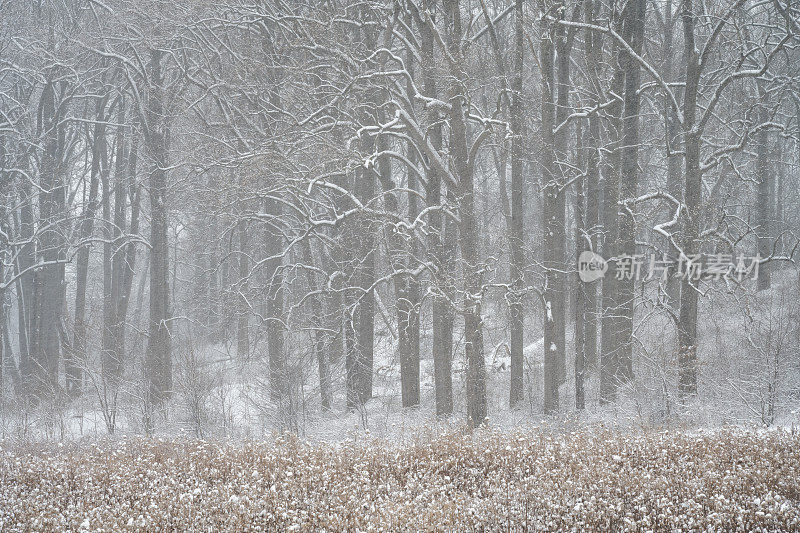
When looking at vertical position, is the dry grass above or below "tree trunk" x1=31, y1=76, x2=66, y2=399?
below

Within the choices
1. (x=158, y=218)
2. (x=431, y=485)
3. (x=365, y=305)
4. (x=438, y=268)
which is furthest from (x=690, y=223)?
(x=158, y=218)

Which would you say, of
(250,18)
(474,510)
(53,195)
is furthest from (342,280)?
(53,195)

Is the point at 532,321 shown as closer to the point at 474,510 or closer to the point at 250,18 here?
the point at 250,18

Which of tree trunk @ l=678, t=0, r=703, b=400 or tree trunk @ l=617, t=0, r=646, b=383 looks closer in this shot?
tree trunk @ l=678, t=0, r=703, b=400

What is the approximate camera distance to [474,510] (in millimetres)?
6238

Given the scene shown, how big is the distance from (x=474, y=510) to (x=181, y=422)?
9.31m

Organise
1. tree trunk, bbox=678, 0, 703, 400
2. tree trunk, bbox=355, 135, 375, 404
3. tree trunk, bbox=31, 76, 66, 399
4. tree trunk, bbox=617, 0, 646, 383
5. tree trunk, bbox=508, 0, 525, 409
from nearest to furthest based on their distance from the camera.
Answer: tree trunk, bbox=678, 0, 703, 400, tree trunk, bbox=617, 0, 646, 383, tree trunk, bbox=508, 0, 525, 409, tree trunk, bbox=355, 135, 375, 404, tree trunk, bbox=31, 76, 66, 399

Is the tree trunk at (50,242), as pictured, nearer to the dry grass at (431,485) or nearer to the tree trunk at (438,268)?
the dry grass at (431,485)

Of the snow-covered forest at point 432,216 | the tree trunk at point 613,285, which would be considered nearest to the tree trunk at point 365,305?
the snow-covered forest at point 432,216

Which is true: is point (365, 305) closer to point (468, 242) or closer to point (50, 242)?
point (468, 242)

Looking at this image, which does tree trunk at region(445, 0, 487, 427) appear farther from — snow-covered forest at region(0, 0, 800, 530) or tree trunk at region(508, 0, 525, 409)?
tree trunk at region(508, 0, 525, 409)

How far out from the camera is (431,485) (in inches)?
286

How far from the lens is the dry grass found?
611cm

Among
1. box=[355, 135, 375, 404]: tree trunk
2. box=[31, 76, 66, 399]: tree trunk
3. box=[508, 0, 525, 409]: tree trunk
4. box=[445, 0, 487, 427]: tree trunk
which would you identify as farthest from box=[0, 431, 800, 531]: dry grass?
box=[31, 76, 66, 399]: tree trunk
